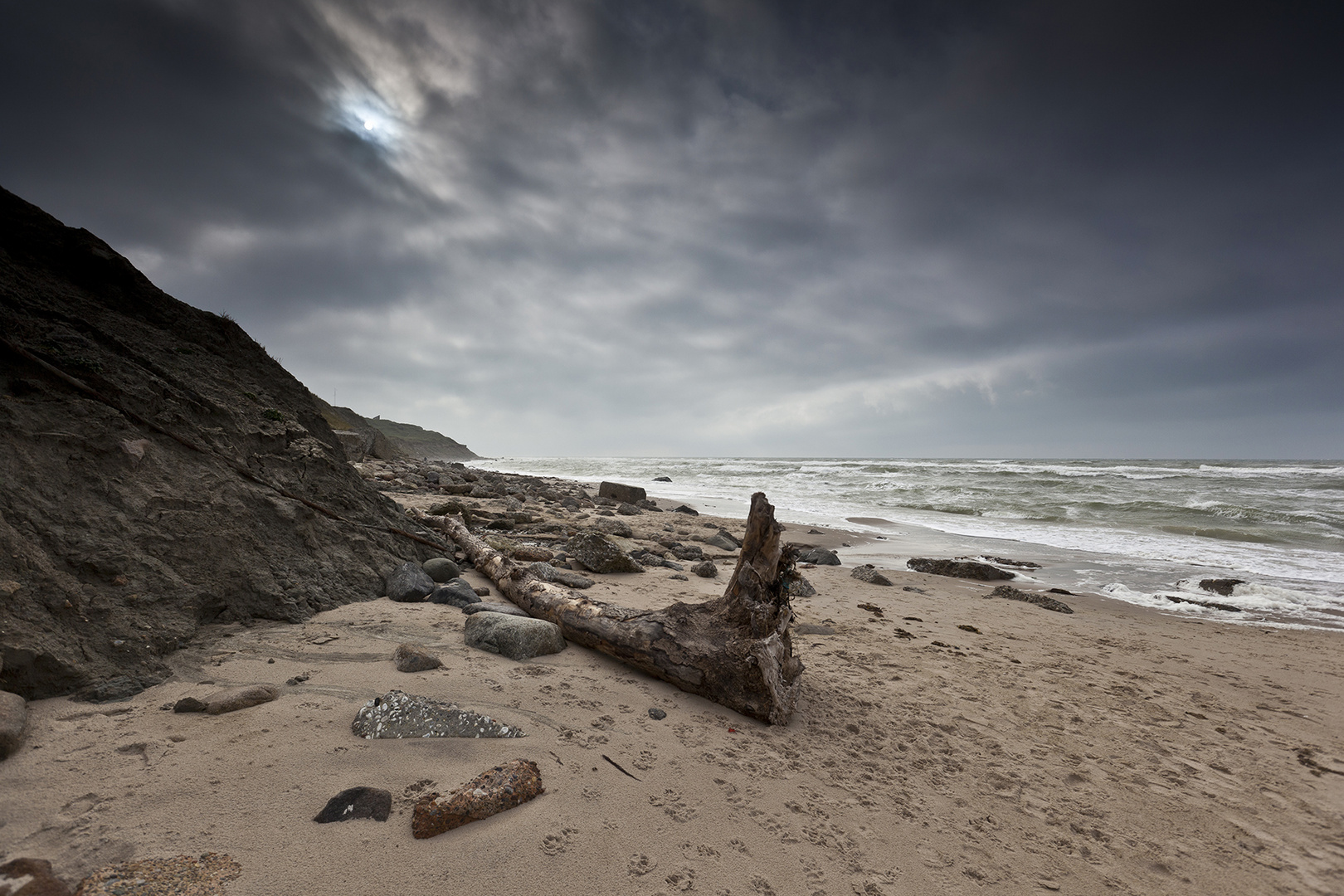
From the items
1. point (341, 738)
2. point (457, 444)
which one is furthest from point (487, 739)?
point (457, 444)

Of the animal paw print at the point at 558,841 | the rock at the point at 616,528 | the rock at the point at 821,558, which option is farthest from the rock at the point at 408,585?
the rock at the point at 821,558

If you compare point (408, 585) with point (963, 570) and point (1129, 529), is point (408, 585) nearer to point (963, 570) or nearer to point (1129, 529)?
point (963, 570)

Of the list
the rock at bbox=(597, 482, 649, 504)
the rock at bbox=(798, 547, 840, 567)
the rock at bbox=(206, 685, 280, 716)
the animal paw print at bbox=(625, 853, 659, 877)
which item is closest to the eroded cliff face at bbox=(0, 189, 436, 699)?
the rock at bbox=(206, 685, 280, 716)

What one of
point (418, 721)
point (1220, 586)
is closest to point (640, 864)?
point (418, 721)

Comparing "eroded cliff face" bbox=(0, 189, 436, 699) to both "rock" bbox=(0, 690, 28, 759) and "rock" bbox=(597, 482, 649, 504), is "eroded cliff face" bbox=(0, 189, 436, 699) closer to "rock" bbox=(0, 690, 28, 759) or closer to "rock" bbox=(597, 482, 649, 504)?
"rock" bbox=(0, 690, 28, 759)

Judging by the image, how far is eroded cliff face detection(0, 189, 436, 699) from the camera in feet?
8.64

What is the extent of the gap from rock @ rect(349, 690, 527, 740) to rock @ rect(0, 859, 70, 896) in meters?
1.03

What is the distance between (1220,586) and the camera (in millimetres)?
8188

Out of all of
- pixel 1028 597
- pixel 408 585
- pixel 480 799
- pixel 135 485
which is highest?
pixel 135 485

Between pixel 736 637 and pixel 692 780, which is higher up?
pixel 736 637

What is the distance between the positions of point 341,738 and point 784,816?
209cm

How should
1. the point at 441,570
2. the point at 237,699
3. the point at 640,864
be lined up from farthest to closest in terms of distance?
the point at 441,570 → the point at 237,699 → the point at 640,864

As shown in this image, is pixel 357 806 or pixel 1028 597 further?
pixel 1028 597

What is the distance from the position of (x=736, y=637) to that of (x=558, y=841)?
1693 millimetres
